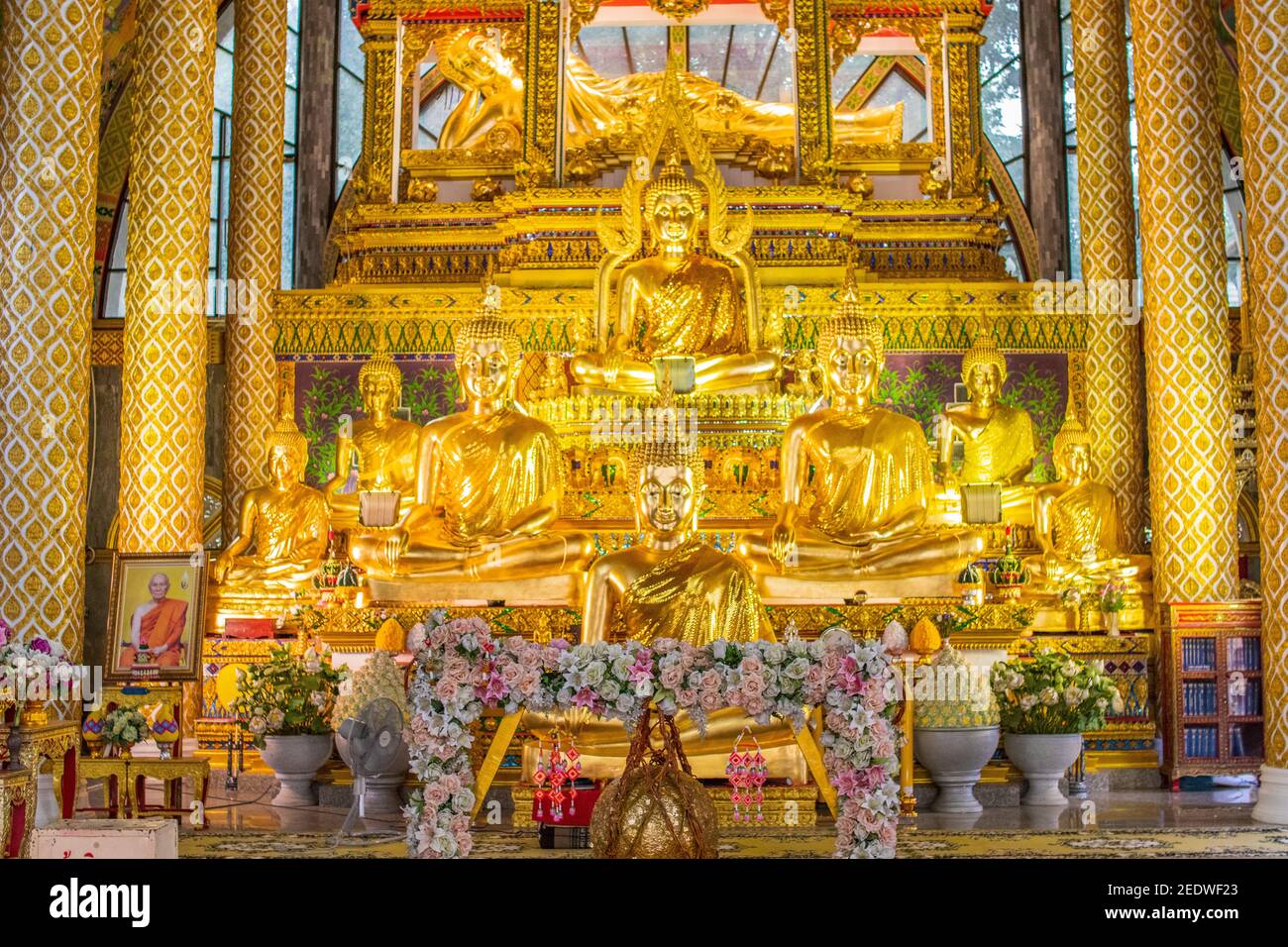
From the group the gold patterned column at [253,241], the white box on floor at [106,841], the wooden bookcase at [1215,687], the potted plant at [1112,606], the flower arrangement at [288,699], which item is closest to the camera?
the white box on floor at [106,841]

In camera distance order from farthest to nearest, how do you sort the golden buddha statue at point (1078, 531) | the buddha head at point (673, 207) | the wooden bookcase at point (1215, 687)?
1. the buddha head at point (673, 207)
2. the golden buddha statue at point (1078, 531)
3. the wooden bookcase at point (1215, 687)

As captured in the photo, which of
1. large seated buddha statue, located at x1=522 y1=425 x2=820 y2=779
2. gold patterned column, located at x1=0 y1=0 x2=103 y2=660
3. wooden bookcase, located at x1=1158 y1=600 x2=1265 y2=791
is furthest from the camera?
wooden bookcase, located at x1=1158 y1=600 x2=1265 y2=791

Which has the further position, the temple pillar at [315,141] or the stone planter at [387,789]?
the temple pillar at [315,141]

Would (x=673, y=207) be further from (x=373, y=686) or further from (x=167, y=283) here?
(x=373, y=686)

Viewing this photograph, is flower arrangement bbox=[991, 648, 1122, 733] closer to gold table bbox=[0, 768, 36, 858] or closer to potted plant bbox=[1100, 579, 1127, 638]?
potted plant bbox=[1100, 579, 1127, 638]

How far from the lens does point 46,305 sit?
785cm

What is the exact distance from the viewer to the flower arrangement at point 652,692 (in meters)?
4.77

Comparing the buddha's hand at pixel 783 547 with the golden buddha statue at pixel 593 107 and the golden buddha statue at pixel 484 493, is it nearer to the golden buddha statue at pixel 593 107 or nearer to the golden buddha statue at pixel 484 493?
the golden buddha statue at pixel 484 493

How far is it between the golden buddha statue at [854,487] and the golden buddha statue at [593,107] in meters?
3.18

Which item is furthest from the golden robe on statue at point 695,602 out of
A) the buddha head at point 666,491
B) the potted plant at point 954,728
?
→ the potted plant at point 954,728

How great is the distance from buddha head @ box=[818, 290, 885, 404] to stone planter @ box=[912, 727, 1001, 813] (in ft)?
7.70

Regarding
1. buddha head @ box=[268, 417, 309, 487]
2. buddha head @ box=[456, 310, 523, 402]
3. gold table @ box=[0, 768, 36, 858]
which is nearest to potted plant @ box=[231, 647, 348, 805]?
gold table @ box=[0, 768, 36, 858]

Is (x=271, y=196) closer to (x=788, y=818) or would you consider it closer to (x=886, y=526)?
(x=886, y=526)

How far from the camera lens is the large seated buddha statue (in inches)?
277
